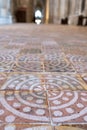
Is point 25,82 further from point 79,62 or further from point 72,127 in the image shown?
point 79,62

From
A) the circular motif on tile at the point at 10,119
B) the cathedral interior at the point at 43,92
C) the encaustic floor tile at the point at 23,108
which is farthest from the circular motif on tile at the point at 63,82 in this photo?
the circular motif on tile at the point at 10,119

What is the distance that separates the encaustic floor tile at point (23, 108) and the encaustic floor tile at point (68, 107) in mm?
29

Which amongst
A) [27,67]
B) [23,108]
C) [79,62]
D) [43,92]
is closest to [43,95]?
[43,92]

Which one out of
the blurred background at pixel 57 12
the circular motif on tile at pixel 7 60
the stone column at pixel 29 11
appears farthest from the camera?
the stone column at pixel 29 11

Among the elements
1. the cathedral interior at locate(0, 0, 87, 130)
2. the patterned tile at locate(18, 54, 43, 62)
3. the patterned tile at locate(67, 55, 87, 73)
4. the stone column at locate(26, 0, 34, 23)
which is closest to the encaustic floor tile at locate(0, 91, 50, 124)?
the cathedral interior at locate(0, 0, 87, 130)

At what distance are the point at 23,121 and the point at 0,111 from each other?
0.33ft

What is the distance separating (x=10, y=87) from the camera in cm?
82

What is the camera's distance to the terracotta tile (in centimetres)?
81

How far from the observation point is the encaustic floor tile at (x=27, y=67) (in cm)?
108

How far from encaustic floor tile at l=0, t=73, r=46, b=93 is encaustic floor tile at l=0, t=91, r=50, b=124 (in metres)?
0.05

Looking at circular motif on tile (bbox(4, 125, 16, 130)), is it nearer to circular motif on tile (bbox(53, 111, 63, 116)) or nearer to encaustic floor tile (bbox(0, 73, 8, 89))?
circular motif on tile (bbox(53, 111, 63, 116))

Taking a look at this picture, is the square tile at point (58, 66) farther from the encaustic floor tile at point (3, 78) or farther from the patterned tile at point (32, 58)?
the encaustic floor tile at point (3, 78)

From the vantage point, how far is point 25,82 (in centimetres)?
88

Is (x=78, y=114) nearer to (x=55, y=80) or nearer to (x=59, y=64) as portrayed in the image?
(x=55, y=80)
